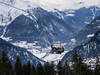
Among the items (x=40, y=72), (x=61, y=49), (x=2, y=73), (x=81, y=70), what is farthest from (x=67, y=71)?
(x=61, y=49)

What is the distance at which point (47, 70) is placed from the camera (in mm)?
134000

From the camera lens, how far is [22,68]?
124m

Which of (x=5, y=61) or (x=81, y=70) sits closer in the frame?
(x=5, y=61)

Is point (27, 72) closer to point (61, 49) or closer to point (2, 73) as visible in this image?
point (2, 73)

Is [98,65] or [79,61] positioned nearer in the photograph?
[79,61]

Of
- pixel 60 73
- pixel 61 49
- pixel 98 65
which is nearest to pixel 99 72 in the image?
pixel 98 65

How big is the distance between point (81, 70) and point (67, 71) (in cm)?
2432

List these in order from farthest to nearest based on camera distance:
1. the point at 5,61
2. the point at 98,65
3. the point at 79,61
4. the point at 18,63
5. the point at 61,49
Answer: the point at 98,65 < the point at 18,63 < the point at 79,61 < the point at 5,61 < the point at 61,49

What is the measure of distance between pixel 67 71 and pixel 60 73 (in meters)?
9.95

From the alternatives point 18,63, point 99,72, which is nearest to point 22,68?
point 18,63

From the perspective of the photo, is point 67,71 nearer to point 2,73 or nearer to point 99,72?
point 99,72

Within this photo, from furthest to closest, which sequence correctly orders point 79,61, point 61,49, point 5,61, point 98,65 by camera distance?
point 98,65 < point 79,61 < point 5,61 < point 61,49

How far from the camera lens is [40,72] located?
420 feet

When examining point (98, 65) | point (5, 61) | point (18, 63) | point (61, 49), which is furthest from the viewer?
point (98, 65)
